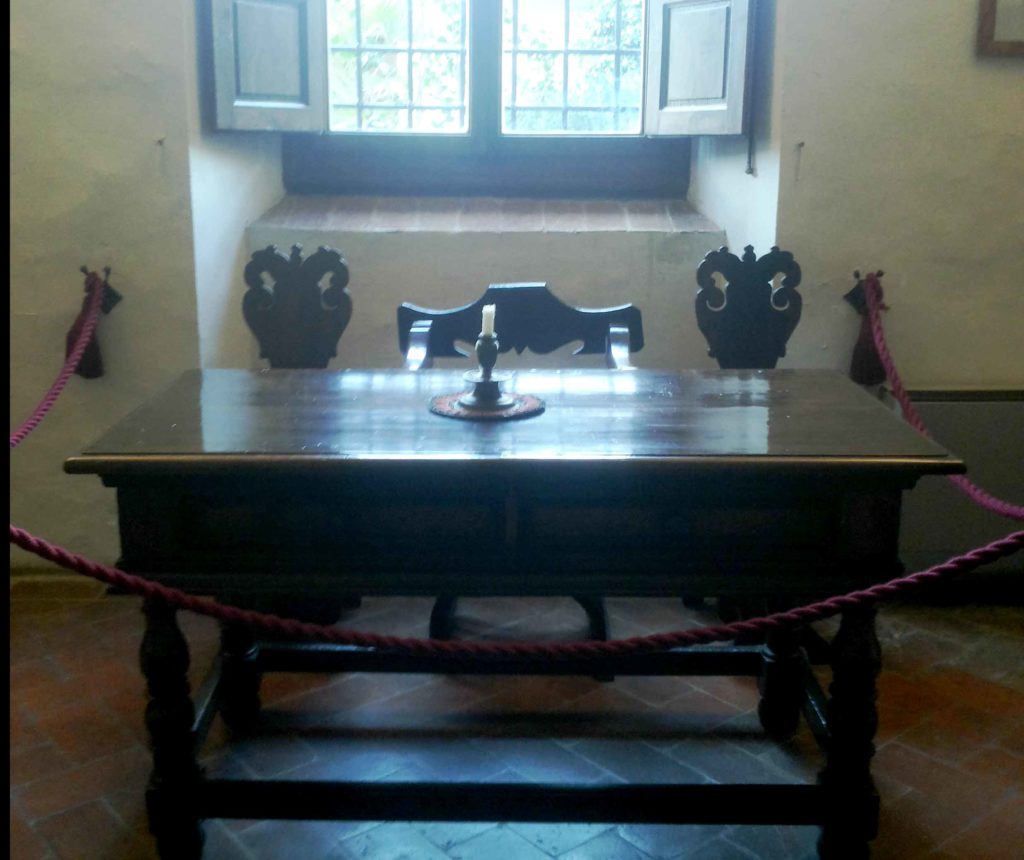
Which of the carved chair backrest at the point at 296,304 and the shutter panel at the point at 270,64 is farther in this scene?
the shutter panel at the point at 270,64

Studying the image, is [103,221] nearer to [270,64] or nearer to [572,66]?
[270,64]

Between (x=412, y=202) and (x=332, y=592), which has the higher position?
(x=412, y=202)

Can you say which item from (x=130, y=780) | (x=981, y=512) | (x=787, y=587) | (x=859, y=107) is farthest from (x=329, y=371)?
(x=981, y=512)

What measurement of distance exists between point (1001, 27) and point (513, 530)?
2699 mm

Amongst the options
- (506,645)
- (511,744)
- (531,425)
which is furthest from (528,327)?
(506,645)

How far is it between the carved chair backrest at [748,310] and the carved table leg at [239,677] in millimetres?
1622

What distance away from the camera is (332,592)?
2150 mm

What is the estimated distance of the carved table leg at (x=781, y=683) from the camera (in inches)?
112

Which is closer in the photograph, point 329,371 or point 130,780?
point 130,780

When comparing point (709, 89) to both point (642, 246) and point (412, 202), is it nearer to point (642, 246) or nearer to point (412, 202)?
point (642, 246)

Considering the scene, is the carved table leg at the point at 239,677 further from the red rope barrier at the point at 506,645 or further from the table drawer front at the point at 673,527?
the table drawer front at the point at 673,527

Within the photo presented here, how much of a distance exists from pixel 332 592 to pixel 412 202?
286cm

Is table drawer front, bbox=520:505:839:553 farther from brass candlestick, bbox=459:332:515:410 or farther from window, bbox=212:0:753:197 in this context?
window, bbox=212:0:753:197

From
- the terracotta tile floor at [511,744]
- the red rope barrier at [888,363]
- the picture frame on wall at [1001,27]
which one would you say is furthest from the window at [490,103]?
the terracotta tile floor at [511,744]
